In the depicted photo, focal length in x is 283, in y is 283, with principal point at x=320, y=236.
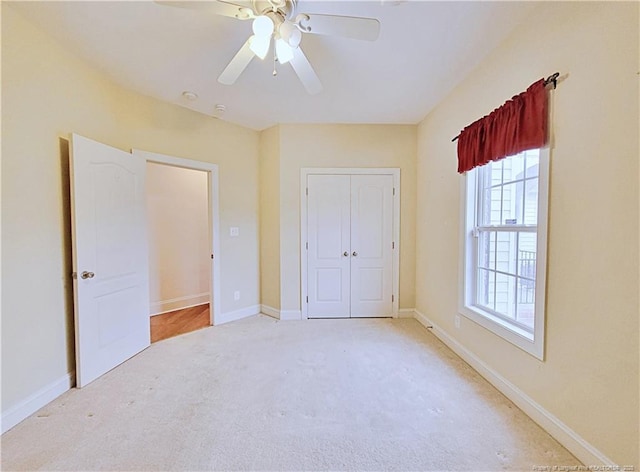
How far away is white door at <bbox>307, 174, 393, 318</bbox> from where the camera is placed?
11.8 feet

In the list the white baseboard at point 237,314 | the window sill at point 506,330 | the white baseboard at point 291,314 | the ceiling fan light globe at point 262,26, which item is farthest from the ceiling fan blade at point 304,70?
the white baseboard at point 237,314

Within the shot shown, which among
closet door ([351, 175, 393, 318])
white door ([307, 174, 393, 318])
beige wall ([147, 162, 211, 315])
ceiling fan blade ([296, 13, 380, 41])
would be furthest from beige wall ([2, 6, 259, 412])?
closet door ([351, 175, 393, 318])

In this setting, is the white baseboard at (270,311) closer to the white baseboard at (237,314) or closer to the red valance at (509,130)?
the white baseboard at (237,314)

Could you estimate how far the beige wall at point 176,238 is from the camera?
159 inches

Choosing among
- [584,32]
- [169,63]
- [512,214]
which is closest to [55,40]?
[169,63]

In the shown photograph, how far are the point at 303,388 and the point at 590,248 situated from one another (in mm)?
1947

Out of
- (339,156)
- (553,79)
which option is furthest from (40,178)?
(553,79)

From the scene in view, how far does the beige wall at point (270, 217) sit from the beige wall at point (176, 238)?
79 centimetres

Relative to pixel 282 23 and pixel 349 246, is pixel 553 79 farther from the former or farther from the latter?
pixel 349 246

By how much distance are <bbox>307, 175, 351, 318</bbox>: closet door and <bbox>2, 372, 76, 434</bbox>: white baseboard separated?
2.37 metres

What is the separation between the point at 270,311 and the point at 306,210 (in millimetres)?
1443

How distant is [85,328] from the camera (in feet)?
7.06

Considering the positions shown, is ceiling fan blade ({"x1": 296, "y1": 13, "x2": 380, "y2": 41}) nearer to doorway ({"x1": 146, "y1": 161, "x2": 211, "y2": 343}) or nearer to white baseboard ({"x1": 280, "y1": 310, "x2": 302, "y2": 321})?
doorway ({"x1": 146, "y1": 161, "x2": 211, "y2": 343})

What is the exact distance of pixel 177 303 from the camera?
4.25 meters
